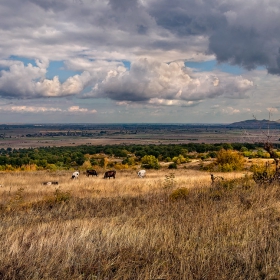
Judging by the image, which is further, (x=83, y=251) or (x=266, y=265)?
(x=83, y=251)

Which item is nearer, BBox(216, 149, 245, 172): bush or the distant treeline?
BBox(216, 149, 245, 172): bush

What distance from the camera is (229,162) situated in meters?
37.0

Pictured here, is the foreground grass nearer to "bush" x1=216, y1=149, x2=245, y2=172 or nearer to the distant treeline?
"bush" x1=216, y1=149, x2=245, y2=172

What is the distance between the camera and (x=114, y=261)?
4.31m

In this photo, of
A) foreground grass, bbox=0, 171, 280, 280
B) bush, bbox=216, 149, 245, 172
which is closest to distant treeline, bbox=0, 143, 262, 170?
bush, bbox=216, 149, 245, 172

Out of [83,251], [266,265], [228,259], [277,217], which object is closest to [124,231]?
[83,251]

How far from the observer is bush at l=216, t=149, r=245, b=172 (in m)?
34.1

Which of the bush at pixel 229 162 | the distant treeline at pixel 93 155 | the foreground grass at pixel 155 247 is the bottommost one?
the distant treeline at pixel 93 155

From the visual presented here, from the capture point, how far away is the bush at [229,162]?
1344 inches

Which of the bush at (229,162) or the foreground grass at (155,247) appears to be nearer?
the foreground grass at (155,247)

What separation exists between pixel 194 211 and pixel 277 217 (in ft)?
6.14

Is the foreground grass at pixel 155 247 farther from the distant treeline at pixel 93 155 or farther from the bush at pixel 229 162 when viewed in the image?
the distant treeline at pixel 93 155

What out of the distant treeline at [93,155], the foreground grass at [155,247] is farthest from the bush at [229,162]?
the foreground grass at [155,247]

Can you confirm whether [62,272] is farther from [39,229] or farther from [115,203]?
[115,203]
